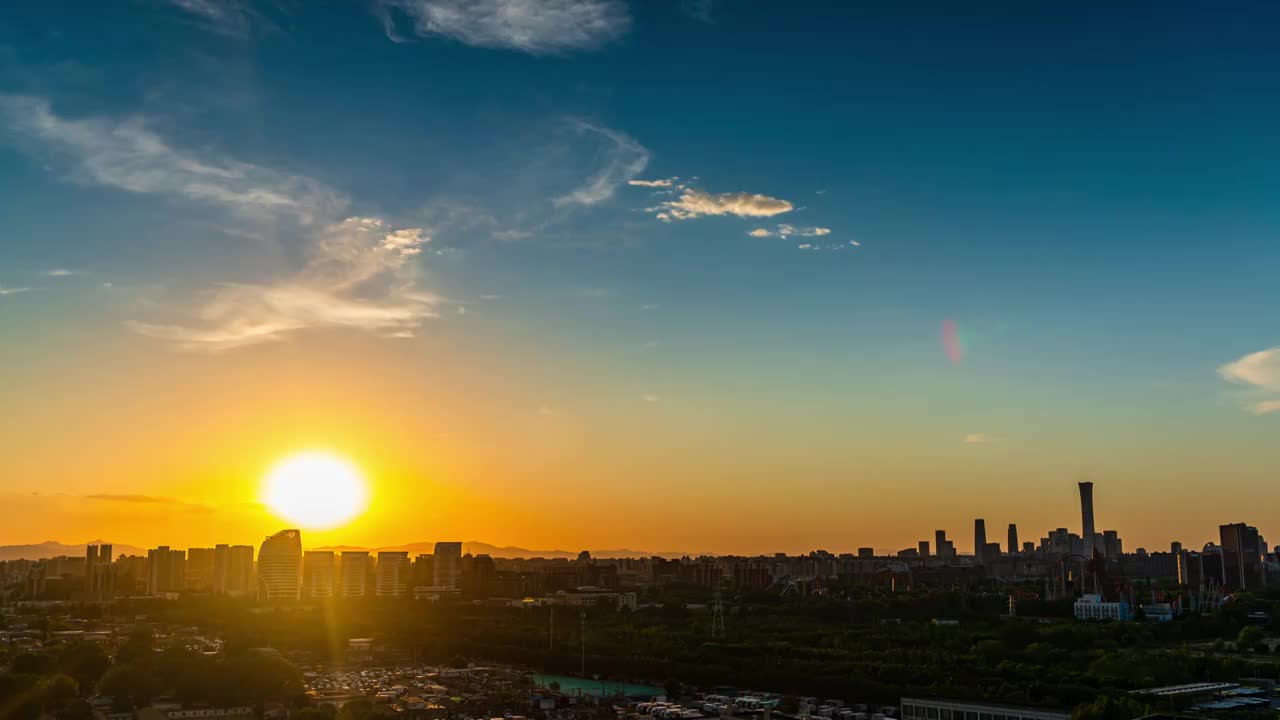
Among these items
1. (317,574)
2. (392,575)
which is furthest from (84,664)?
(317,574)

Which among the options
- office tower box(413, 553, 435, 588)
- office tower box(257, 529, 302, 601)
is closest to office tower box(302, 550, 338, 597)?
office tower box(257, 529, 302, 601)

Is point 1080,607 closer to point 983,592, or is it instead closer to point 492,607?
point 983,592

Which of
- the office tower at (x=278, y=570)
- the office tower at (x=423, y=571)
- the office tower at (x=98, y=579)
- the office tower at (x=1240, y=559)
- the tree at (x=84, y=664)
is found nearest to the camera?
the tree at (x=84, y=664)

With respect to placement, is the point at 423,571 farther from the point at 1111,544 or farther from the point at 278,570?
the point at 1111,544

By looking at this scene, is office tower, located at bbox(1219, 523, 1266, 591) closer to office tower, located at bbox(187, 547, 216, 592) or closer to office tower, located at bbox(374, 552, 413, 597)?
office tower, located at bbox(374, 552, 413, 597)

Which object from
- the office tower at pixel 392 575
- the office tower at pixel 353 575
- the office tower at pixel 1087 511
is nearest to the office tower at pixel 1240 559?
the office tower at pixel 1087 511

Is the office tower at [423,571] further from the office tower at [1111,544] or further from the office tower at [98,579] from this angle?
the office tower at [1111,544]

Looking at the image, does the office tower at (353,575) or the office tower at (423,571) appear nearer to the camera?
the office tower at (353,575)

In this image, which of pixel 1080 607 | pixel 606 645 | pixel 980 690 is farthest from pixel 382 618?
pixel 980 690
